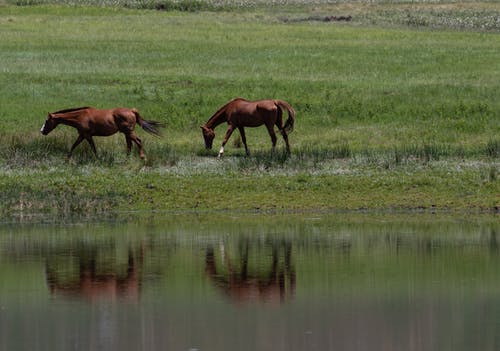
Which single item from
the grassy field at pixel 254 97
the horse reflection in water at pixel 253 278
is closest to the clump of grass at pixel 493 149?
the grassy field at pixel 254 97

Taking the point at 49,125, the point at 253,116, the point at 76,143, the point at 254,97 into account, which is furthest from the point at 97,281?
the point at 254,97

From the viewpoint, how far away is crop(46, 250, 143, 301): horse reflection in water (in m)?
17.6

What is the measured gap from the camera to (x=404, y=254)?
20.5 m

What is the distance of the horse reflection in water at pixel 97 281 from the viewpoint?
17562 millimetres

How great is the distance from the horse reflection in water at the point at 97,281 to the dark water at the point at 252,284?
27 mm

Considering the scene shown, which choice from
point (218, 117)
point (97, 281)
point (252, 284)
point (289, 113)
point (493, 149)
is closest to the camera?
point (252, 284)

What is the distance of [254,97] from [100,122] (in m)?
9.14

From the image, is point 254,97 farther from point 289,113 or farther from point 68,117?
point 68,117

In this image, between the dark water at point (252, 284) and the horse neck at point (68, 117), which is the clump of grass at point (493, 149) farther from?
the horse neck at point (68, 117)

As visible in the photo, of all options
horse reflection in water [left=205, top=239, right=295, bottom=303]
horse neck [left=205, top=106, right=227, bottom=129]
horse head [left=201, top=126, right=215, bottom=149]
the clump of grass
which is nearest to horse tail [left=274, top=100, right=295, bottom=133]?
horse neck [left=205, top=106, right=227, bottom=129]

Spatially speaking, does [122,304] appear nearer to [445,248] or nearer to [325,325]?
[325,325]

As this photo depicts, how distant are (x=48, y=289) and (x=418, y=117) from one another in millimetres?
20270

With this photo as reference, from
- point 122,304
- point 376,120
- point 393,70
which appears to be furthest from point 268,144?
point 122,304

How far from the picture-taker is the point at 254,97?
39562mm
